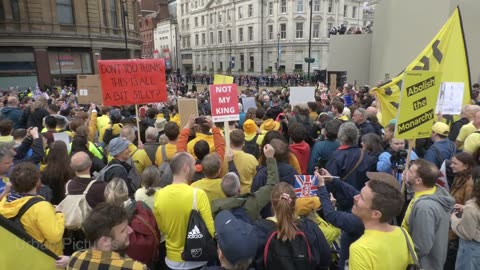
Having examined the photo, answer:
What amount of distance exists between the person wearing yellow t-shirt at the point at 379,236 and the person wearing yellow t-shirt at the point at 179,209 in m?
1.30

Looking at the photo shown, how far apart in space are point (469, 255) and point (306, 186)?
5.33 feet

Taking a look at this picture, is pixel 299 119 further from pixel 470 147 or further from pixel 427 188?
pixel 427 188

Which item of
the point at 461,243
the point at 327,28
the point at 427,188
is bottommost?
the point at 461,243

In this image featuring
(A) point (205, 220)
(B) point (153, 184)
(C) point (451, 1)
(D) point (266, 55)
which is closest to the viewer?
(A) point (205, 220)

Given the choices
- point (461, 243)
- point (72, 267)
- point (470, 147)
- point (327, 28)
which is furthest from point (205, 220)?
point (327, 28)

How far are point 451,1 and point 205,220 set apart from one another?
13.2 meters

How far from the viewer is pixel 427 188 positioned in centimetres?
312

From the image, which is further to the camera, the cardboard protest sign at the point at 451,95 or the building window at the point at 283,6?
the building window at the point at 283,6

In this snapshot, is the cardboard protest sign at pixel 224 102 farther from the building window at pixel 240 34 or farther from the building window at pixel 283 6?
the building window at pixel 240 34

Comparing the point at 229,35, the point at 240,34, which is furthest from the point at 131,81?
the point at 229,35

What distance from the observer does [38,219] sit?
8.98 ft

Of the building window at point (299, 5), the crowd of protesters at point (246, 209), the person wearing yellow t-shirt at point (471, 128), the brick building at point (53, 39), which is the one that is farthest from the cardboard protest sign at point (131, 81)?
the building window at point (299, 5)

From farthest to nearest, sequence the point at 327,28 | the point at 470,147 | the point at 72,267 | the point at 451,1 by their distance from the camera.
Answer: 1. the point at 327,28
2. the point at 451,1
3. the point at 470,147
4. the point at 72,267

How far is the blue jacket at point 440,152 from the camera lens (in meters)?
4.78
